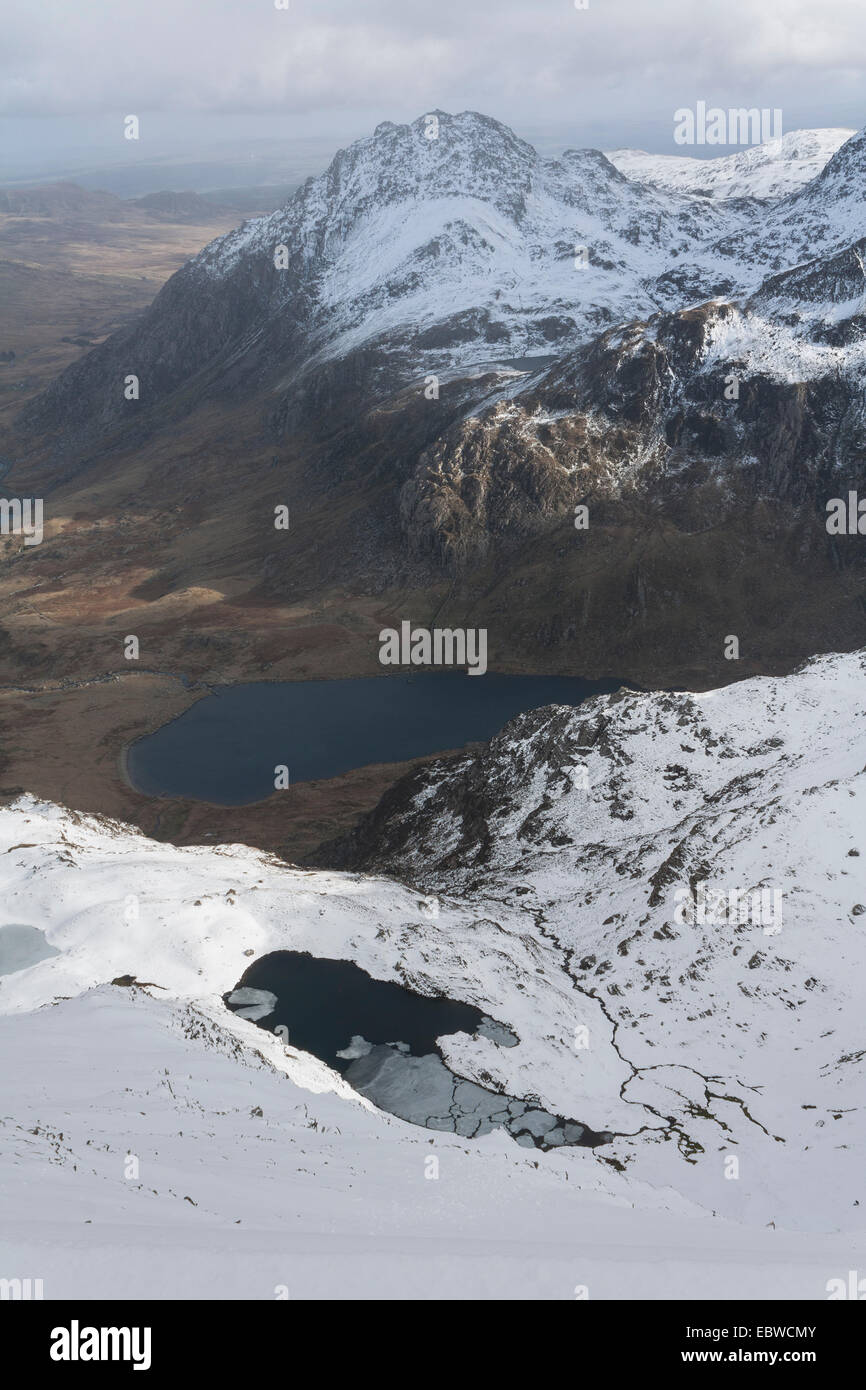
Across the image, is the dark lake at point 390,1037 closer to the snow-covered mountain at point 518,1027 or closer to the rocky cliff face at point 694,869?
the snow-covered mountain at point 518,1027

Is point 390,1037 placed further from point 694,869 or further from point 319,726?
point 319,726

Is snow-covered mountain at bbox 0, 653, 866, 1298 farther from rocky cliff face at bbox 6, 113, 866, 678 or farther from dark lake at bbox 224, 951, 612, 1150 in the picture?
rocky cliff face at bbox 6, 113, 866, 678

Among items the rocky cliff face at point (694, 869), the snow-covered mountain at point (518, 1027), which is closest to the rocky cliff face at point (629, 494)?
the rocky cliff face at point (694, 869)

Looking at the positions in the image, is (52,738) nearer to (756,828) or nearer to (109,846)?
(109,846)

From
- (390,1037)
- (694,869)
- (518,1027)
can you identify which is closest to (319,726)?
(694,869)

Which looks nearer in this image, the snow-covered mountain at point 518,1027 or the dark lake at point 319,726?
the snow-covered mountain at point 518,1027

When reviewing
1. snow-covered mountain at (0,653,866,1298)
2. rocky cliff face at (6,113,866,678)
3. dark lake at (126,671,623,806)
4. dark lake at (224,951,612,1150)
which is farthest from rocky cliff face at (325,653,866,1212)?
rocky cliff face at (6,113,866,678)
